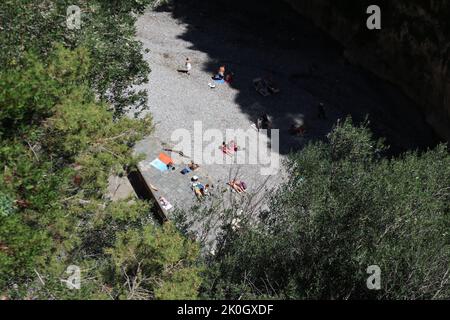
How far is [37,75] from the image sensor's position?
18391 mm

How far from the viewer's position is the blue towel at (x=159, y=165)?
31.0 meters

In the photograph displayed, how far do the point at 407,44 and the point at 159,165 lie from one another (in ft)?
62.7

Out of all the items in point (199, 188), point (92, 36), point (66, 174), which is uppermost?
point (92, 36)

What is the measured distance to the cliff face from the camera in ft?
112

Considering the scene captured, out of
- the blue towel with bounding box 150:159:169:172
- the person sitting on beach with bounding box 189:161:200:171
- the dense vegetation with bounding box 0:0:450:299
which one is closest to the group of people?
the person sitting on beach with bounding box 189:161:200:171

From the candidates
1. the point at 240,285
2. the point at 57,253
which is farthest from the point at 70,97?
the point at 240,285

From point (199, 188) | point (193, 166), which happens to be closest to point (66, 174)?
point (199, 188)

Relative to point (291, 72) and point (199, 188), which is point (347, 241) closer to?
point (199, 188)

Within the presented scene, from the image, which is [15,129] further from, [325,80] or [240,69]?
[325,80]

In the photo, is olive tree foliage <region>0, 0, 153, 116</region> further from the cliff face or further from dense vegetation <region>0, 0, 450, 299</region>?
the cliff face

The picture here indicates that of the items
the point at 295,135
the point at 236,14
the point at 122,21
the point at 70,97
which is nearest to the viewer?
the point at 70,97

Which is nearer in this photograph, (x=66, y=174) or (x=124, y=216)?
(x=66, y=174)

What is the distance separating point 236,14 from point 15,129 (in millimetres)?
30675

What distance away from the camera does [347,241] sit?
19.9 meters
